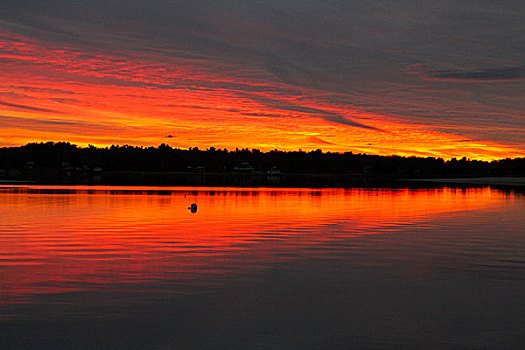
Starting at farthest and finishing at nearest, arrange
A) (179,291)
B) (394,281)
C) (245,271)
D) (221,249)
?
(221,249), (245,271), (394,281), (179,291)

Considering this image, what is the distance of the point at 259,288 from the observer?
18984mm

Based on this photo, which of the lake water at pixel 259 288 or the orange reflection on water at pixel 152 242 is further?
the orange reflection on water at pixel 152 242

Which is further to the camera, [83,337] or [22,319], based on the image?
[22,319]

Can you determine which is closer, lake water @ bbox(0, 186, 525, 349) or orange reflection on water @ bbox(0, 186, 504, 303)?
lake water @ bbox(0, 186, 525, 349)

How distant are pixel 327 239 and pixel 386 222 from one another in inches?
517

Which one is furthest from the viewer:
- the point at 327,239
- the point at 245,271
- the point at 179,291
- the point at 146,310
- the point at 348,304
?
the point at 327,239

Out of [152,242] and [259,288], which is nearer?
[259,288]

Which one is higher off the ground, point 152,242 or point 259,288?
point 152,242

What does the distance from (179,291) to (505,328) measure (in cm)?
1018

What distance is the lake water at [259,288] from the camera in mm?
13758

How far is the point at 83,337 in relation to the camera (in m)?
13.5

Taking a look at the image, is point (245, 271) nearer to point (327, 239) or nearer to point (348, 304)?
point (348, 304)

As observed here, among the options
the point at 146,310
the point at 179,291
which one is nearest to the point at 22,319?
the point at 146,310

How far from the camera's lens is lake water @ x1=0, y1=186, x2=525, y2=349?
1376 centimetres
